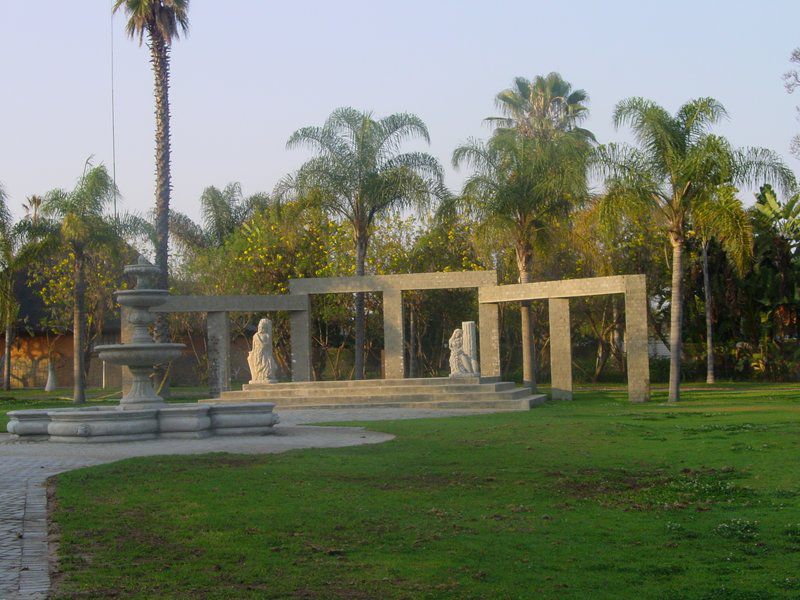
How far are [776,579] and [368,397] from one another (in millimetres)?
20944

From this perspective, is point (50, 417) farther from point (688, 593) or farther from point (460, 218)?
point (460, 218)

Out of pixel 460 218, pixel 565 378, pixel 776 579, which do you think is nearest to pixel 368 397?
pixel 565 378

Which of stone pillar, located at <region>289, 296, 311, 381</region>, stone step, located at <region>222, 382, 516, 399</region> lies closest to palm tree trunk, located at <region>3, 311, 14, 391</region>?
stone pillar, located at <region>289, 296, 311, 381</region>

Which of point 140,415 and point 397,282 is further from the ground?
point 397,282

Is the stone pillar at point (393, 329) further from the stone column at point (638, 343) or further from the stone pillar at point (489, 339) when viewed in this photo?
the stone column at point (638, 343)

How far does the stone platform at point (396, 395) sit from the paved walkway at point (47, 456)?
1.28 metres

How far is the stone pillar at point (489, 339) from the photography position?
3091 cm

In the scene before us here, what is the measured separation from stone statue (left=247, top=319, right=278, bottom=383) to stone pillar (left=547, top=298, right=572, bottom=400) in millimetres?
8165

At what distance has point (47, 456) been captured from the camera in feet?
50.6

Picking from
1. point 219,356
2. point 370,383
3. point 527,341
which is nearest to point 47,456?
point 370,383

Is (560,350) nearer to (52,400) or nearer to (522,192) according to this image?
(522,192)

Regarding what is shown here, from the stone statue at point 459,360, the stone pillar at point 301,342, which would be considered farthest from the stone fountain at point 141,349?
the stone pillar at point 301,342

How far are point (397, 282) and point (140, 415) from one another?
14.5 m

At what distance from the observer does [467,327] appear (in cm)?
2953
